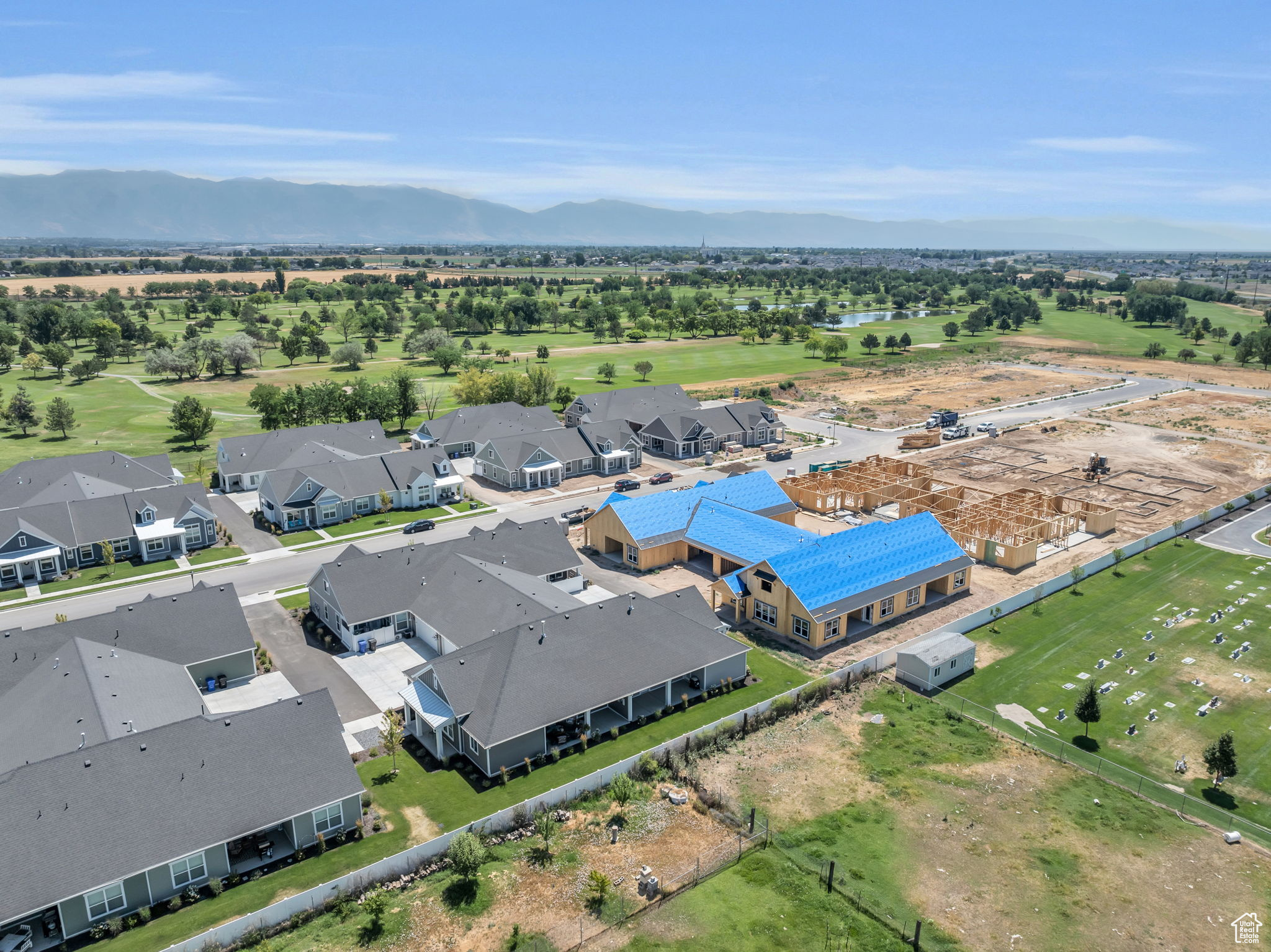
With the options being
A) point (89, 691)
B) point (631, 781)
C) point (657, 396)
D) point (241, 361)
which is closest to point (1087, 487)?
point (657, 396)

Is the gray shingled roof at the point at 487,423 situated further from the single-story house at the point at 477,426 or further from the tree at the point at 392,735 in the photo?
the tree at the point at 392,735

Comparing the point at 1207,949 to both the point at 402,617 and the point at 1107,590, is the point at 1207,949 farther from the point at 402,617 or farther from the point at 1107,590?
the point at 402,617

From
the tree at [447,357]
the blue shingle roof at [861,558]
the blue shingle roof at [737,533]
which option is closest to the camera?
the blue shingle roof at [861,558]

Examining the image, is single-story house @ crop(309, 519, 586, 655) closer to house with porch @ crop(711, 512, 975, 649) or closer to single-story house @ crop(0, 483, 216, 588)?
house with porch @ crop(711, 512, 975, 649)

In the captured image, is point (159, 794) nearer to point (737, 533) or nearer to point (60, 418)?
point (737, 533)

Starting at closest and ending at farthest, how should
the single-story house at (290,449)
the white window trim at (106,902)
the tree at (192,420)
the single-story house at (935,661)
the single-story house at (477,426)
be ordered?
1. the white window trim at (106,902)
2. the single-story house at (935,661)
3. the single-story house at (290,449)
4. the single-story house at (477,426)
5. the tree at (192,420)

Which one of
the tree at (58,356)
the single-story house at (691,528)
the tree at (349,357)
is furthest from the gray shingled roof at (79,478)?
the tree at (58,356)
